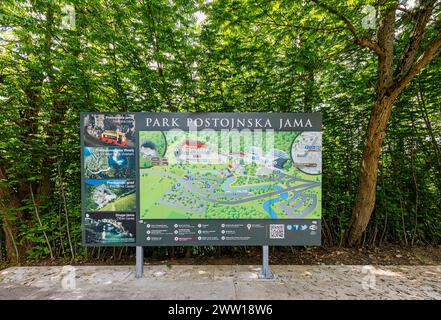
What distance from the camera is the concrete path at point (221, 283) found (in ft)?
8.71

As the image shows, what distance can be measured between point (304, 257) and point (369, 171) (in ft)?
6.75

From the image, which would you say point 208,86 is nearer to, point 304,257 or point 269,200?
point 269,200

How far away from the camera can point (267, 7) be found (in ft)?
10.2

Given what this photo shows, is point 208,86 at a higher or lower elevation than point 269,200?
higher

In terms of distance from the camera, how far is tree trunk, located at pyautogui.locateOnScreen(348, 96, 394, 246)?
140 inches

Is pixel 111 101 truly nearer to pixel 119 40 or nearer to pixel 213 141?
pixel 119 40

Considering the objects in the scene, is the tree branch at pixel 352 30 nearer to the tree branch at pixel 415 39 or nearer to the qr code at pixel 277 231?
the tree branch at pixel 415 39

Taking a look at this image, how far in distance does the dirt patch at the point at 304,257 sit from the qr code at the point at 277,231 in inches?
38.9

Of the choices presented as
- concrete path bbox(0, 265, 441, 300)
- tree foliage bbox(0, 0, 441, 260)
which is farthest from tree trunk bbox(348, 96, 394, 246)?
concrete path bbox(0, 265, 441, 300)

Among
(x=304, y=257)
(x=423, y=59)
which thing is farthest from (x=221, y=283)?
(x=423, y=59)

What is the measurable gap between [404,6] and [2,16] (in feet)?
20.7

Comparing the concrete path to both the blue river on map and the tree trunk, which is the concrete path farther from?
the blue river on map

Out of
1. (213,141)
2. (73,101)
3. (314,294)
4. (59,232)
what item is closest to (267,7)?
(213,141)

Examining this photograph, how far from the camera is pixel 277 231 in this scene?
3035mm
